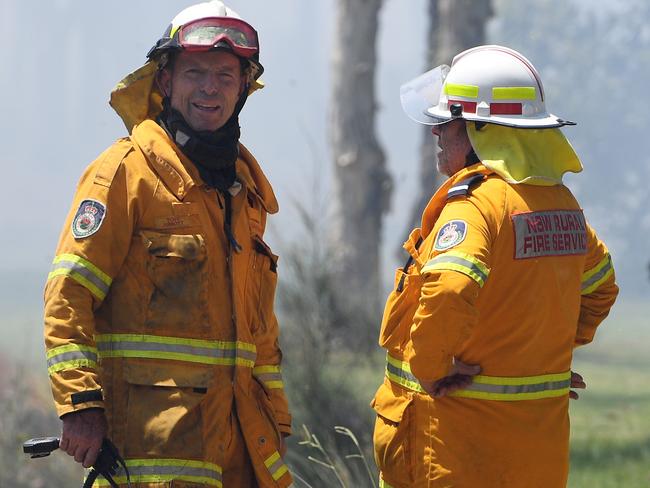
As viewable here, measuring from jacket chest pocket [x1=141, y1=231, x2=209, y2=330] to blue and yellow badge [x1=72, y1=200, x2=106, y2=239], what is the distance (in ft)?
0.46

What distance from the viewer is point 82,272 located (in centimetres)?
364

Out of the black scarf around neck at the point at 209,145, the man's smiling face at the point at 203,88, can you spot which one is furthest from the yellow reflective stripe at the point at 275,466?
the man's smiling face at the point at 203,88

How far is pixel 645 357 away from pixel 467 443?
27.3 m

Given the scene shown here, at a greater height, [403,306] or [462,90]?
[462,90]

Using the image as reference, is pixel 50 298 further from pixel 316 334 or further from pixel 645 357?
pixel 645 357

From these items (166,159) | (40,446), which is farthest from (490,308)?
(40,446)

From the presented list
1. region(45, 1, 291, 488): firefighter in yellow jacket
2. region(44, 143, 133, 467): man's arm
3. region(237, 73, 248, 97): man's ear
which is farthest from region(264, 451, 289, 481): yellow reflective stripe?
region(237, 73, 248, 97): man's ear

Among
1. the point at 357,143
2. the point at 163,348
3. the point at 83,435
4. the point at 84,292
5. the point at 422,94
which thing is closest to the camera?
the point at 83,435

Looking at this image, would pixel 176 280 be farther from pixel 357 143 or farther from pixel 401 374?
pixel 357 143

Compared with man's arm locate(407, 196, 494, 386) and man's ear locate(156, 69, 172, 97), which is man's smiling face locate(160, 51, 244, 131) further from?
man's arm locate(407, 196, 494, 386)

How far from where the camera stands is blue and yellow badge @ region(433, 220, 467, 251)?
3736mm

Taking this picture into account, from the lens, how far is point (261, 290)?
160 inches

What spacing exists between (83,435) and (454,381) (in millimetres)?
1095

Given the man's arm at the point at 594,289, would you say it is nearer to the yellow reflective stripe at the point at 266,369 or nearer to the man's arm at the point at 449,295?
the man's arm at the point at 449,295
